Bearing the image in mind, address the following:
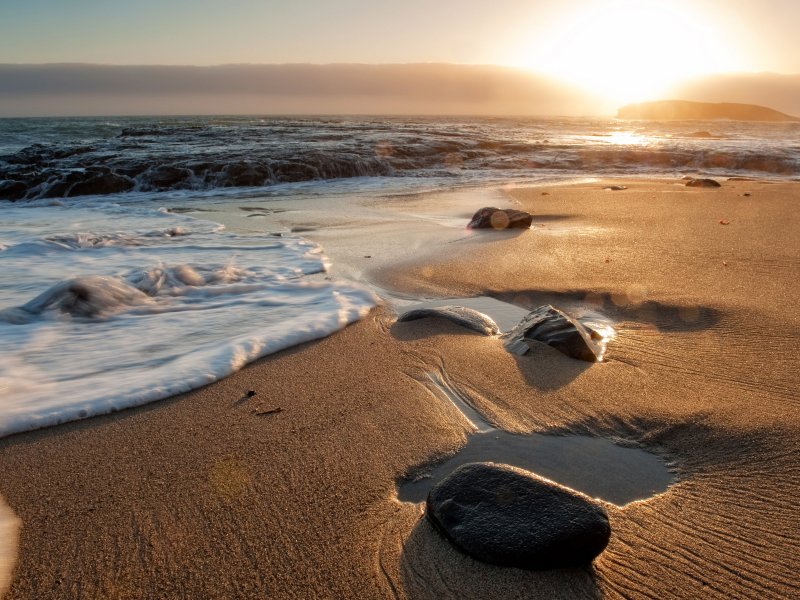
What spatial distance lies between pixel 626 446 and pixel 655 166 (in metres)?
16.1

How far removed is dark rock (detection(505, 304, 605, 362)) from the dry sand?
0.08 metres

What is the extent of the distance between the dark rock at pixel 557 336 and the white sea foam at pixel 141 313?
1068mm

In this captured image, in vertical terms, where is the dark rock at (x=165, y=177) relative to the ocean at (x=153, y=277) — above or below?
above

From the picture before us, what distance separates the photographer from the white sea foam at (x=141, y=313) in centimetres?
265

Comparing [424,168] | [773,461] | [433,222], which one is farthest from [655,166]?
[773,461]

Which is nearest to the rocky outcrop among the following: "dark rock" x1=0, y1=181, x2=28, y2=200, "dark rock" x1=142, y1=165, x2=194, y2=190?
"dark rock" x1=142, y1=165, x2=194, y2=190

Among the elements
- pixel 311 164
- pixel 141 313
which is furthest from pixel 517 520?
pixel 311 164

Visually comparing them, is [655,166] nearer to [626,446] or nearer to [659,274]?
[659,274]

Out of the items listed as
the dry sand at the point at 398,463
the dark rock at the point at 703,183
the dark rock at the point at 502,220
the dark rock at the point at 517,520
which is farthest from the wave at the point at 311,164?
the dark rock at the point at 517,520

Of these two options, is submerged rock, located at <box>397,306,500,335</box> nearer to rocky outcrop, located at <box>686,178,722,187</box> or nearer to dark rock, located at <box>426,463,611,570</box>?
dark rock, located at <box>426,463,611,570</box>

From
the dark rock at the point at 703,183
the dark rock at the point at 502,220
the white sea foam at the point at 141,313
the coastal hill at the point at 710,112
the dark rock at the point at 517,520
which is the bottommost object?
the white sea foam at the point at 141,313

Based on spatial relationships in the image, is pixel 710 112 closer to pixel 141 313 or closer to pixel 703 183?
pixel 703 183

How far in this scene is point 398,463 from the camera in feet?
6.66

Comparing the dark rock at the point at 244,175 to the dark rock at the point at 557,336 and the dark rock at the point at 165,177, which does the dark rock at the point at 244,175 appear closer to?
the dark rock at the point at 165,177
